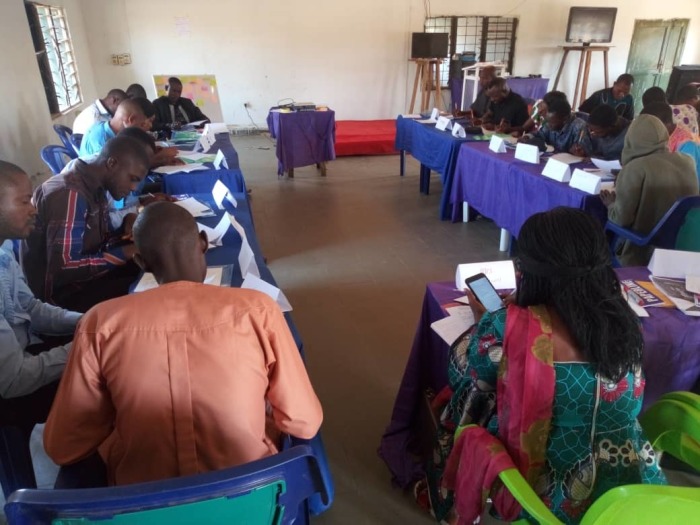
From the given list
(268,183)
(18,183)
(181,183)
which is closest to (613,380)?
(18,183)

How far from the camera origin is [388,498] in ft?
5.29

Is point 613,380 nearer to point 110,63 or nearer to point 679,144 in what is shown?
point 679,144

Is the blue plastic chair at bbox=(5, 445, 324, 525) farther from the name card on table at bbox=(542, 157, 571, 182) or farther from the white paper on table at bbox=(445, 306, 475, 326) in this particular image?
the name card on table at bbox=(542, 157, 571, 182)

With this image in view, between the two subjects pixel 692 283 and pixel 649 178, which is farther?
pixel 649 178

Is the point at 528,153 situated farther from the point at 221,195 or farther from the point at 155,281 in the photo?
the point at 155,281

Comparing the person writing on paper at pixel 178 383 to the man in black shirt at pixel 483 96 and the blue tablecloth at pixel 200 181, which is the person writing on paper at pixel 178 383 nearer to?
the blue tablecloth at pixel 200 181

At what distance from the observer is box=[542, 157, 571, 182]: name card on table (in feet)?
9.25

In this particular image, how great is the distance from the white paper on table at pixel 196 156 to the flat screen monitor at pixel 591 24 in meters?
7.33

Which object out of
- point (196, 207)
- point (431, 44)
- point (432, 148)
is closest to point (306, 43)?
point (431, 44)

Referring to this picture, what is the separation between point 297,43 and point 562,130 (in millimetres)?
5439

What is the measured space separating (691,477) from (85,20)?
8.51m

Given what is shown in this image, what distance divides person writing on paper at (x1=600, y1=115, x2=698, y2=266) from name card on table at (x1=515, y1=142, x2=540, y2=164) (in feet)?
2.77

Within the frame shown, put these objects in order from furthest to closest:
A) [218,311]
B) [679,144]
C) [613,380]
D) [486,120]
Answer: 1. [486,120]
2. [679,144]
3. [613,380]
4. [218,311]

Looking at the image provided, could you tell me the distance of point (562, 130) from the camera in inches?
141
